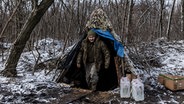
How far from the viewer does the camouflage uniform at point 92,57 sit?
6.20 metres

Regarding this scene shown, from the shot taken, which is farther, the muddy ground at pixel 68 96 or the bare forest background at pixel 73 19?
the bare forest background at pixel 73 19

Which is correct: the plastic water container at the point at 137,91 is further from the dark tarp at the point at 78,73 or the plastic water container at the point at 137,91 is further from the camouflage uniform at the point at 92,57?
the dark tarp at the point at 78,73

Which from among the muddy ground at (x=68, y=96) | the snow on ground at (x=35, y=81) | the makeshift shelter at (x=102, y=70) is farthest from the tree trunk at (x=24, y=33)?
the makeshift shelter at (x=102, y=70)

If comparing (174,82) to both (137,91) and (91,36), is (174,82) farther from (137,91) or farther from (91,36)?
(91,36)

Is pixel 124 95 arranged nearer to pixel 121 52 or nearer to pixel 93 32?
pixel 121 52

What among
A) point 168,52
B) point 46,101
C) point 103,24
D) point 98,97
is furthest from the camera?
point 168,52

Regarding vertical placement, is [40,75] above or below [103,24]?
below

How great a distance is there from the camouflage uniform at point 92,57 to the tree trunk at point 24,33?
4.16ft

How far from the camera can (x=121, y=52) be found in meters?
5.92

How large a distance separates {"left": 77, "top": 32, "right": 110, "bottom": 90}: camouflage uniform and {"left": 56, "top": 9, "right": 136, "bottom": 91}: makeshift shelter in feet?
0.63

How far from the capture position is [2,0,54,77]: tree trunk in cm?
603

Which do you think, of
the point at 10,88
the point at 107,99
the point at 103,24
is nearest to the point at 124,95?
the point at 107,99

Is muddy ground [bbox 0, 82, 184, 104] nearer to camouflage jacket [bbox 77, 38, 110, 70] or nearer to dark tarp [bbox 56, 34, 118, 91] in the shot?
dark tarp [bbox 56, 34, 118, 91]

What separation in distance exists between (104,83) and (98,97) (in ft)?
6.18
